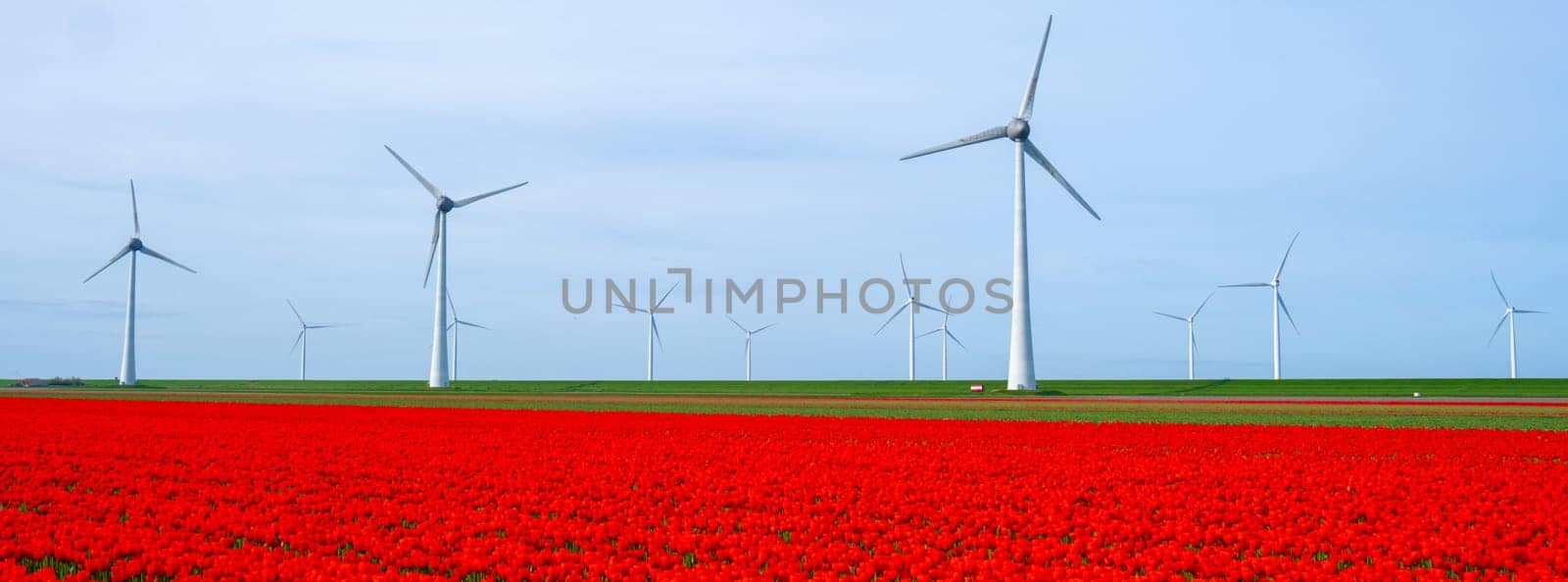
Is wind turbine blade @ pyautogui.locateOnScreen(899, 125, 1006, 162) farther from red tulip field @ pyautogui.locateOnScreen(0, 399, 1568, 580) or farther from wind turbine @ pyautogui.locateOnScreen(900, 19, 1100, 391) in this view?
red tulip field @ pyautogui.locateOnScreen(0, 399, 1568, 580)

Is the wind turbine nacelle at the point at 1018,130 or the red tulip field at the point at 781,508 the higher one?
the wind turbine nacelle at the point at 1018,130

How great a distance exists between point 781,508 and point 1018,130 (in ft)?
220

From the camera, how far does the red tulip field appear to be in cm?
1117

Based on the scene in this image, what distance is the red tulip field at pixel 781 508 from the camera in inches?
440

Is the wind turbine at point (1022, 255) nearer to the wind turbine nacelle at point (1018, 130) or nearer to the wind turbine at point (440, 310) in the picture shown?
the wind turbine nacelle at point (1018, 130)

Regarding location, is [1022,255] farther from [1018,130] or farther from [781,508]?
[781,508]

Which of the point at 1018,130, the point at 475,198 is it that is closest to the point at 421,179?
the point at 475,198

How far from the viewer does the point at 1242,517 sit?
1403 centimetres

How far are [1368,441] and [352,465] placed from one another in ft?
71.8

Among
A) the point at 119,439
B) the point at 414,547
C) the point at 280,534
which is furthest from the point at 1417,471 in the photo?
the point at 119,439

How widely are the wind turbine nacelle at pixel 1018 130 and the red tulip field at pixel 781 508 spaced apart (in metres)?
53.6

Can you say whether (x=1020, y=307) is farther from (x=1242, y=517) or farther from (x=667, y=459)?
(x=1242, y=517)

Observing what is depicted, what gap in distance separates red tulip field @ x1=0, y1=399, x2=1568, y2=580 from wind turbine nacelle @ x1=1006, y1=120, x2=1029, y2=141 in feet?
176

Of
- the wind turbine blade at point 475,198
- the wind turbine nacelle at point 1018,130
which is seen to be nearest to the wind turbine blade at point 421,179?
the wind turbine blade at point 475,198
